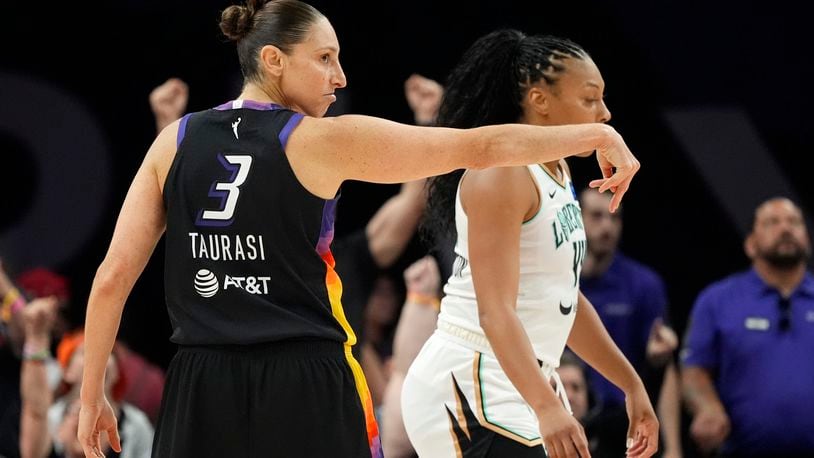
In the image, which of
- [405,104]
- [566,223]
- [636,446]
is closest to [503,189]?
[566,223]

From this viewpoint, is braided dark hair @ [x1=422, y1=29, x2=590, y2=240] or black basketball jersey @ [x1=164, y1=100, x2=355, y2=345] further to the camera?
braided dark hair @ [x1=422, y1=29, x2=590, y2=240]

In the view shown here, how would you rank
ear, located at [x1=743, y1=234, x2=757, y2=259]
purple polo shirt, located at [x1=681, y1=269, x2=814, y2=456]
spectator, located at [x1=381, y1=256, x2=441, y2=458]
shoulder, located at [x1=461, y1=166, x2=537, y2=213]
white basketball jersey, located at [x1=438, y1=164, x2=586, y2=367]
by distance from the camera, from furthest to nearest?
ear, located at [x1=743, y1=234, x2=757, y2=259] < purple polo shirt, located at [x1=681, y1=269, x2=814, y2=456] < spectator, located at [x1=381, y1=256, x2=441, y2=458] < white basketball jersey, located at [x1=438, y1=164, x2=586, y2=367] < shoulder, located at [x1=461, y1=166, x2=537, y2=213]

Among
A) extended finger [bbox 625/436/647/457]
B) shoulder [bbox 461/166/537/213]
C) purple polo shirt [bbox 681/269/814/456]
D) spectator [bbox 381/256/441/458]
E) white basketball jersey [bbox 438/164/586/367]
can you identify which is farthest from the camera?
purple polo shirt [bbox 681/269/814/456]

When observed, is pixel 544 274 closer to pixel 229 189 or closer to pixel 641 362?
pixel 229 189

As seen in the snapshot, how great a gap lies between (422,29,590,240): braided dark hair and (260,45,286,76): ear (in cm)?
92

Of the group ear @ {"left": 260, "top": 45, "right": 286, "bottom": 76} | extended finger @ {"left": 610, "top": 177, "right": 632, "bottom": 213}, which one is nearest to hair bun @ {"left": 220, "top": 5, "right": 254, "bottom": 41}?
ear @ {"left": 260, "top": 45, "right": 286, "bottom": 76}

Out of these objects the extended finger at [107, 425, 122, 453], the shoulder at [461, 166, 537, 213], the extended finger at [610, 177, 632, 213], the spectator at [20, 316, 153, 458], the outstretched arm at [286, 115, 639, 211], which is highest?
the outstretched arm at [286, 115, 639, 211]

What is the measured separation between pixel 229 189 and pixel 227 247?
0.47ft

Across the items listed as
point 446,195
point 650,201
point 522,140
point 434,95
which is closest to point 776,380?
point 650,201

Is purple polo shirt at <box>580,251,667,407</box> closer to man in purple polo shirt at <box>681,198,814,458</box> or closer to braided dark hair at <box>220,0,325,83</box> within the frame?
man in purple polo shirt at <box>681,198,814,458</box>

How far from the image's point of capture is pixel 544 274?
13.1ft

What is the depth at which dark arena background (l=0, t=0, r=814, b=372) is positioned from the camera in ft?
27.8

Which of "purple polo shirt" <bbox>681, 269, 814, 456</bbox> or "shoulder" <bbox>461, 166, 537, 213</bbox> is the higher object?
"shoulder" <bbox>461, 166, 537, 213</bbox>

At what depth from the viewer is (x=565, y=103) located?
13.3 ft
